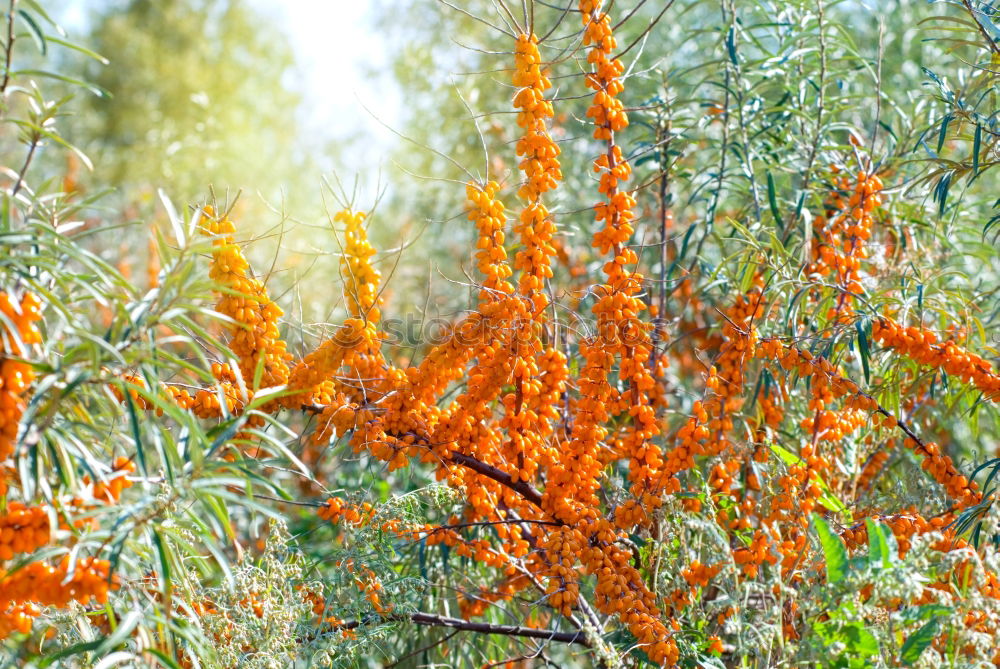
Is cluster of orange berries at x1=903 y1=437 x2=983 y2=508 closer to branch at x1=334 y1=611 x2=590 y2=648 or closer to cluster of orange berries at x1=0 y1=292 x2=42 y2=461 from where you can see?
branch at x1=334 y1=611 x2=590 y2=648

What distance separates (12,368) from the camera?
97cm

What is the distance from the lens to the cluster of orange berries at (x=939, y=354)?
57.0 inches

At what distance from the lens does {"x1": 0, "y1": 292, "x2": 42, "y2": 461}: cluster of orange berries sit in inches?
37.8

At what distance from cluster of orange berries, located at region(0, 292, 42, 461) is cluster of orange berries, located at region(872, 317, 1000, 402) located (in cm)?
128

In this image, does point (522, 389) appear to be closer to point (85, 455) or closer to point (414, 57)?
point (85, 455)

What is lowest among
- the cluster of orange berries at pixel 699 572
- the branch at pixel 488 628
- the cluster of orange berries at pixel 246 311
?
the branch at pixel 488 628

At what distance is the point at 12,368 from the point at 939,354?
1.40 meters

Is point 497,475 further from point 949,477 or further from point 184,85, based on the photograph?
point 184,85

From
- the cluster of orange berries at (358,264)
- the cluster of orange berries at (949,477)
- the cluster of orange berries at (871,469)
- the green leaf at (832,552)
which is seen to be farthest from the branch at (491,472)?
the cluster of orange berries at (871,469)

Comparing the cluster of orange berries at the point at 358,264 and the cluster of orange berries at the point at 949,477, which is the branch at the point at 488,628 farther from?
the cluster of orange berries at the point at 949,477

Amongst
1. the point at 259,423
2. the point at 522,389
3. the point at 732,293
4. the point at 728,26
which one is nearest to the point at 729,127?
the point at 728,26

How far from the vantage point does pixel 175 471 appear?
1.08 m

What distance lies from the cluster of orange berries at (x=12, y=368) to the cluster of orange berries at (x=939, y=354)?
4.18 ft

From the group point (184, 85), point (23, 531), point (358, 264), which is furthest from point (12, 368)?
point (184, 85)
